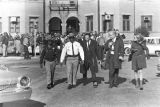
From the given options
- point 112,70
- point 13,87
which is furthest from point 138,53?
point 13,87

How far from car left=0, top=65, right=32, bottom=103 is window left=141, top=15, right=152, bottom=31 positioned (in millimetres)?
37842

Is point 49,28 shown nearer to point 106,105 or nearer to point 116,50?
point 116,50

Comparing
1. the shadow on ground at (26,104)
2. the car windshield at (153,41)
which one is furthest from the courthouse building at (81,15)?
the shadow on ground at (26,104)

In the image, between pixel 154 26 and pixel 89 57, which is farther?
pixel 154 26

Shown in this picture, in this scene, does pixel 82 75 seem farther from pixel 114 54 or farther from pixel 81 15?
pixel 81 15

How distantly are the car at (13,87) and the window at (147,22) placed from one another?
37.8 meters

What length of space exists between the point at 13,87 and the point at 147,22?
3868 cm

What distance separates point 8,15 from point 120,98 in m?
35.1

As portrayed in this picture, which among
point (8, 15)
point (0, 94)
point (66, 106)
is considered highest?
point (8, 15)

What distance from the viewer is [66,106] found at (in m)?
9.67

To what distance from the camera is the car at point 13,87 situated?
7859mm

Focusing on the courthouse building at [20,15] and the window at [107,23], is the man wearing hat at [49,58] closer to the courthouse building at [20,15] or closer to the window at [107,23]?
the window at [107,23]

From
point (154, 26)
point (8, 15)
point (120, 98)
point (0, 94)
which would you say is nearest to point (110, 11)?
point (154, 26)

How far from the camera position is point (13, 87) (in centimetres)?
805
